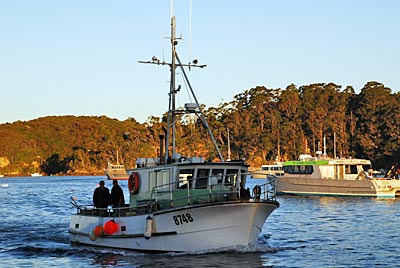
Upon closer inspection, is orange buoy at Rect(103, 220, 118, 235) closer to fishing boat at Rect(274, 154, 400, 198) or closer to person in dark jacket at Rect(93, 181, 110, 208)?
→ person in dark jacket at Rect(93, 181, 110, 208)

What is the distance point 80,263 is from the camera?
82.7 feet

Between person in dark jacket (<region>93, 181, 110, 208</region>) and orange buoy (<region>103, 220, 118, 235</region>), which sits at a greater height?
person in dark jacket (<region>93, 181, 110, 208</region>)

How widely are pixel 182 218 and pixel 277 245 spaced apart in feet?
23.4

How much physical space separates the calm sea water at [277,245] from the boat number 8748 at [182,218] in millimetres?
1236

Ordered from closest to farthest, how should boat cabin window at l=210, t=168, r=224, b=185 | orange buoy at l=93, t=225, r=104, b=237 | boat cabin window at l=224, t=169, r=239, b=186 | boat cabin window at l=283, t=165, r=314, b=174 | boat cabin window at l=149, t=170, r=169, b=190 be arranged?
boat cabin window at l=210, t=168, r=224, b=185 < boat cabin window at l=149, t=170, r=169, b=190 < boat cabin window at l=224, t=169, r=239, b=186 < orange buoy at l=93, t=225, r=104, b=237 < boat cabin window at l=283, t=165, r=314, b=174

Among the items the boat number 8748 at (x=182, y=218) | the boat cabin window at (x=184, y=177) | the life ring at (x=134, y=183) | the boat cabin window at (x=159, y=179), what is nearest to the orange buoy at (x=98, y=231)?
the life ring at (x=134, y=183)

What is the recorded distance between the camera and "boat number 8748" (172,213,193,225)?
23.5 m

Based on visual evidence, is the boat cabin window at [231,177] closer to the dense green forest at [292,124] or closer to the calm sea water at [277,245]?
the calm sea water at [277,245]

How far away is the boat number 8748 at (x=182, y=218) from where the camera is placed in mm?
23516

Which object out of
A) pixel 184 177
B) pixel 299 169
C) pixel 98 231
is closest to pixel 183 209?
pixel 184 177

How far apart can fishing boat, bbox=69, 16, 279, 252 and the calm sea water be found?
0.50 meters

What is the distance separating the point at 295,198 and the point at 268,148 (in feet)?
329

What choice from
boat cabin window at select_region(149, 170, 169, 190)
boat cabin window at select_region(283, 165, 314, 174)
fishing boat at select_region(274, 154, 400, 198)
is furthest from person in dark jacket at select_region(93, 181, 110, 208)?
boat cabin window at select_region(283, 165, 314, 174)

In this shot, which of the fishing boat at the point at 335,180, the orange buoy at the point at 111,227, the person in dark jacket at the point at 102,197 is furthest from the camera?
the fishing boat at the point at 335,180
